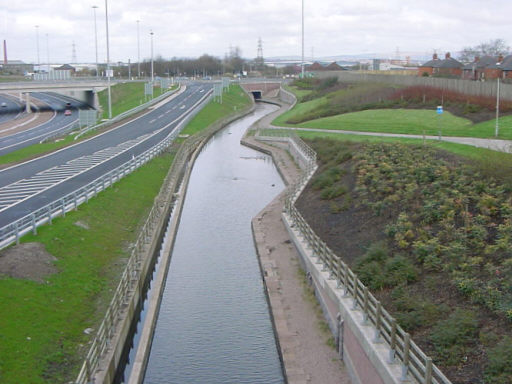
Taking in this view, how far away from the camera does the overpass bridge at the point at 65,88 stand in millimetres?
90938

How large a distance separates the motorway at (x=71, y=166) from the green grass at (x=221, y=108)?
7.84 feet

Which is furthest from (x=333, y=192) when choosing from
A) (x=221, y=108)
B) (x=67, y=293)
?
(x=221, y=108)

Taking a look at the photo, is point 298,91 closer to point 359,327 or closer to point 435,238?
point 435,238

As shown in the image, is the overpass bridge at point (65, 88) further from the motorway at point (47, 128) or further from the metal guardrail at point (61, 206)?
the metal guardrail at point (61, 206)

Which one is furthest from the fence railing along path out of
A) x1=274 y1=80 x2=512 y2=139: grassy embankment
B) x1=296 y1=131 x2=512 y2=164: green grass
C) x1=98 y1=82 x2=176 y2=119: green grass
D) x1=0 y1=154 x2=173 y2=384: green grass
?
x1=98 y1=82 x2=176 y2=119: green grass

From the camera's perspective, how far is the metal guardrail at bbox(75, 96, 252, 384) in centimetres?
1558

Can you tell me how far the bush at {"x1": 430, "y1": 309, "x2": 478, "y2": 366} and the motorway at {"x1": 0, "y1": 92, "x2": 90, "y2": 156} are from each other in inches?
1813

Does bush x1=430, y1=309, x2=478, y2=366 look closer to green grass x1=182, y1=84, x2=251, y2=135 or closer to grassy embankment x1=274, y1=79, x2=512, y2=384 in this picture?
grassy embankment x1=274, y1=79, x2=512, y2=384

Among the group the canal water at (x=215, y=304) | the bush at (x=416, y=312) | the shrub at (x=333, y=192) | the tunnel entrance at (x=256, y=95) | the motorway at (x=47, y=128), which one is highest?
the tunnel entrance at (x=256, y=95)

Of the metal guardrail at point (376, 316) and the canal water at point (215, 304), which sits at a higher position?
the metal guardrail at point (376, 316)

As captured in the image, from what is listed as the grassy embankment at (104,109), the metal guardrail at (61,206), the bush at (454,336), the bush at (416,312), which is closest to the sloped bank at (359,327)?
the bush at (416,312)

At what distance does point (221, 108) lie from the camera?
97.7m

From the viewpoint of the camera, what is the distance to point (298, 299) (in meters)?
22.6

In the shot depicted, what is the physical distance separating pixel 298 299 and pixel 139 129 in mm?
49226
